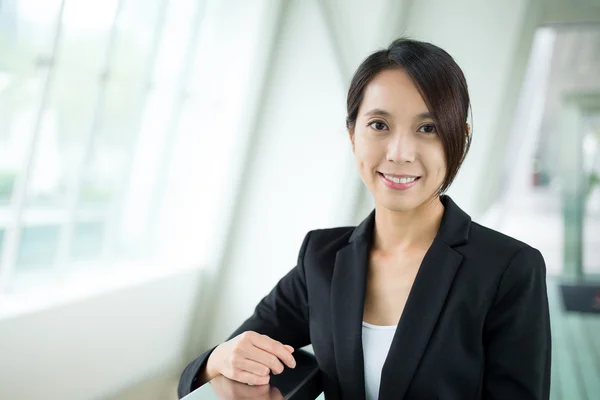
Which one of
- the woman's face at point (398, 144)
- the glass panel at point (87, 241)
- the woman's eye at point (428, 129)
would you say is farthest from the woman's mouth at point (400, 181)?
the glass panel at point (87, 241)

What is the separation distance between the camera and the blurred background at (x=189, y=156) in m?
3.56

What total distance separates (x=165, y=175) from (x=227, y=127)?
0.70m

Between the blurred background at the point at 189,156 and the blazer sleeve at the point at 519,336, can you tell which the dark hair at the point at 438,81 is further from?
the blurred background at the point at 189,156

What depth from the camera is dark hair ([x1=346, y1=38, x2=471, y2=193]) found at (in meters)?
1.35

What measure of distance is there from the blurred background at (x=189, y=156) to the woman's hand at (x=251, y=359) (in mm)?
2359

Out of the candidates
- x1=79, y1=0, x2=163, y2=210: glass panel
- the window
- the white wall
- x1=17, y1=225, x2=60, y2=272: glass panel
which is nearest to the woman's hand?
the white wall

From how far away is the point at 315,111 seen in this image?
17.3 ft

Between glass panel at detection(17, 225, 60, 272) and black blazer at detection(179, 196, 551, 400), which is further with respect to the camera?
glass panel at detection(17, 225, 60, 272)

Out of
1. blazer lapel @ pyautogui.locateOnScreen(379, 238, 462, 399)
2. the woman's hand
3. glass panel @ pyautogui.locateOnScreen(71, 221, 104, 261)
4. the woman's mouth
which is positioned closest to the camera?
the woman's hand

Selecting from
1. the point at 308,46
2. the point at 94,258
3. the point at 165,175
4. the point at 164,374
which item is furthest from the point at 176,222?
the point at 308,46

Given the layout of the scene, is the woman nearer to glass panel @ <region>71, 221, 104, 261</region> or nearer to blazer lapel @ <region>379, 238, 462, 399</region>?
blazer lapel @ <region>379, 238, 462, 399</region>

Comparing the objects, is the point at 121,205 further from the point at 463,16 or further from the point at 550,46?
the point at 550,46

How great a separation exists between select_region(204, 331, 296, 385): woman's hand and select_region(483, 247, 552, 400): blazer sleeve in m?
0.45

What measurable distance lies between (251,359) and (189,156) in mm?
4246
